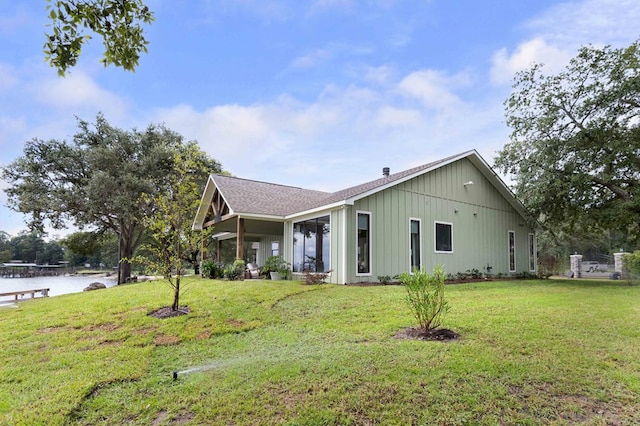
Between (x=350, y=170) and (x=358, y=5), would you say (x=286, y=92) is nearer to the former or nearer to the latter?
(x=358, y=5)

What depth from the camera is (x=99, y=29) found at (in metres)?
3.79

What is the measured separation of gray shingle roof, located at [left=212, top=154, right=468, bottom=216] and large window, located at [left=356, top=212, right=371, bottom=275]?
0.88 metres

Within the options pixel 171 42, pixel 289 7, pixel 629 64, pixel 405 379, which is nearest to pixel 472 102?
pixel 629 64

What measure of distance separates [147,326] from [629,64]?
56.4ft

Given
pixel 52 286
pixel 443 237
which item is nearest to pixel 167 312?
pixel 443 237

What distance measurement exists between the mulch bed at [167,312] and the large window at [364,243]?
5.81m

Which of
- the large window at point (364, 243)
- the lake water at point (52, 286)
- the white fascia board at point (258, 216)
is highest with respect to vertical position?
the white fascia board at point (258, 216)

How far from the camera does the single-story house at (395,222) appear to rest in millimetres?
11930

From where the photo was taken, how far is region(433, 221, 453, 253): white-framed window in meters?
13.9

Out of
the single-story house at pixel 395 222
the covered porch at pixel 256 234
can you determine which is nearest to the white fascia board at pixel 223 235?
the covered porch at pixel 256 234

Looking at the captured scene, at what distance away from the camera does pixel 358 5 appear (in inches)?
345

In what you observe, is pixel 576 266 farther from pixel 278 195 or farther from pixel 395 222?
pixel 278 195

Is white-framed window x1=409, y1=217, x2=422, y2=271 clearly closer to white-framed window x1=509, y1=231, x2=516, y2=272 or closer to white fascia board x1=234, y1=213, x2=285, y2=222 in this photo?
white fascia board x1=234, y1=213, x2=285, y2=222

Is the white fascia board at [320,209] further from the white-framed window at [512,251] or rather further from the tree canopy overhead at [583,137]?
the white-framed window at [512,251]
